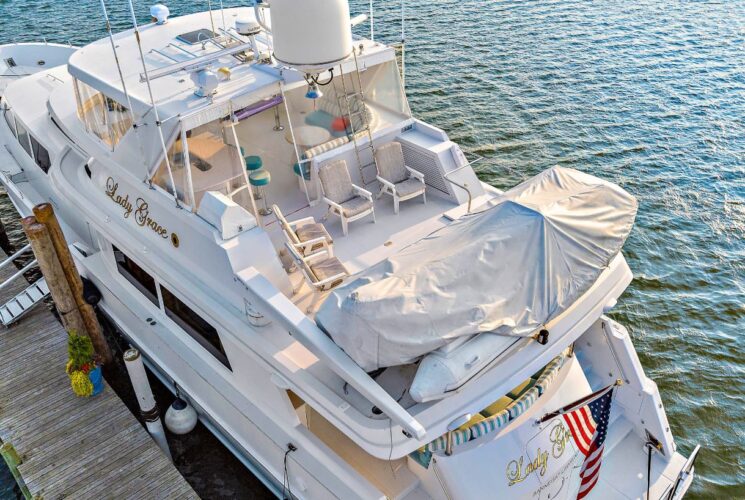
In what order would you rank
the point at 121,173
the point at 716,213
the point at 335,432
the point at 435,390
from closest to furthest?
the point at 435,390, the point at 335,432, the point at 121,173, the point at 716,213

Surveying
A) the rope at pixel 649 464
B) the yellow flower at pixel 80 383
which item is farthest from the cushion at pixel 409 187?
the yellow flower at pixel 80 383

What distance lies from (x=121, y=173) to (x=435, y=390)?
472cm

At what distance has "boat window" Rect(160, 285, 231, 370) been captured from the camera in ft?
23.8

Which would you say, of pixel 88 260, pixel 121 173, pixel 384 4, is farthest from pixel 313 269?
pixel 384 4

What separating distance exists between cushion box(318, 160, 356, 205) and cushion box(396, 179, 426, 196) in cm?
60

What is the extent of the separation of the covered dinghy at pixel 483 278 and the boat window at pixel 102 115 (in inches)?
151

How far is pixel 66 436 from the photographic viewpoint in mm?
8172

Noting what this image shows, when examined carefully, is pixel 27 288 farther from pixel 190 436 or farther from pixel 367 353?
pixel 367 353

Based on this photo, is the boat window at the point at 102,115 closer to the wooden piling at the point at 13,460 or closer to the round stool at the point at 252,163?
the round stool at the point at 252,163

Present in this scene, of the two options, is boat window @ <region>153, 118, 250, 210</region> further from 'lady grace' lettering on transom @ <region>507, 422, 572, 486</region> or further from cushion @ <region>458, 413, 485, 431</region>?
'lady grace' lettering on transom @ <region>507, 422, 572, 486</region>

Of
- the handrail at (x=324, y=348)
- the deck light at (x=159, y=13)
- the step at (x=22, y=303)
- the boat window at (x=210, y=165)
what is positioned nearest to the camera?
the handrail at (x=324, y=348)

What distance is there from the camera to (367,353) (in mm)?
5289

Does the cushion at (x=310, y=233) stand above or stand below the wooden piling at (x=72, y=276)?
above

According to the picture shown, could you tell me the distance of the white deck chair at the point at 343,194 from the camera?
7816mm
